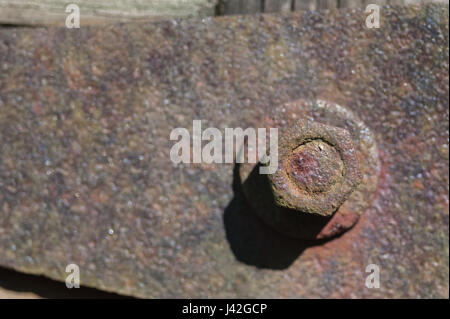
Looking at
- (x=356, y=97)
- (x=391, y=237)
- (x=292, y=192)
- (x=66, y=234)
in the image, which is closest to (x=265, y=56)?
(x=356, y=97)

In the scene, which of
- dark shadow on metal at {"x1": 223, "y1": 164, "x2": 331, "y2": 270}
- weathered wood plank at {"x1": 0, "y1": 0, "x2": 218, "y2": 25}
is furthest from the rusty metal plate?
weathered wood plank at {"x1": 0, "y1": 0, "x2": 218, "y2": 25}

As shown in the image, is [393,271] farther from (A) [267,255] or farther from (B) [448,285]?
(A) [267,255]

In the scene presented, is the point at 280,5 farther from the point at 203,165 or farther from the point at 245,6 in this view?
the point at 203,165

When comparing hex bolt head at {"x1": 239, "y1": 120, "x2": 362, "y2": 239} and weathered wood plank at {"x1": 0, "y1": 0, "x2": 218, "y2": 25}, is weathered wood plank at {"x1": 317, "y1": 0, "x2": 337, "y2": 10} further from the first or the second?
hex bolt head at {"x1": 239, "y1": 120, "x2": 362, "y2": 239}

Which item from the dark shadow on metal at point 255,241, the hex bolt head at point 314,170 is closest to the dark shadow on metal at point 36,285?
the dark shadow on metal at point 255,241

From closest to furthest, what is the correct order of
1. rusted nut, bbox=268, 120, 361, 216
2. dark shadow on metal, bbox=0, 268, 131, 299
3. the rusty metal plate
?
1. rusted nut, bbox=268, 120, 361, 216
2. the rusty metal plate
3. dark shadow on metal, bbox=0, 268, 131, 299

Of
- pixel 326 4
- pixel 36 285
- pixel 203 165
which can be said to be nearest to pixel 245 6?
pixel 326 4
